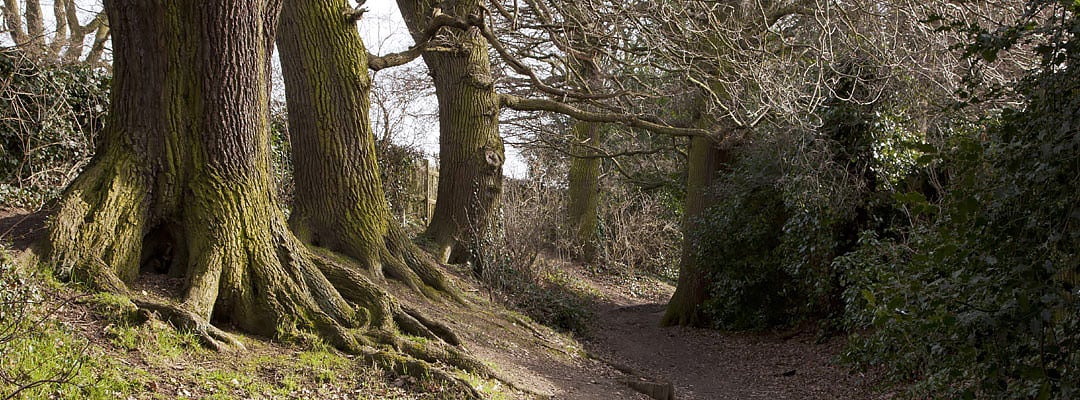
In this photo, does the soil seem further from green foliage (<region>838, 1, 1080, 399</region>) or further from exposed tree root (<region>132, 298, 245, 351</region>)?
green foliage (<region>838, 1, 1080, 399</region>)

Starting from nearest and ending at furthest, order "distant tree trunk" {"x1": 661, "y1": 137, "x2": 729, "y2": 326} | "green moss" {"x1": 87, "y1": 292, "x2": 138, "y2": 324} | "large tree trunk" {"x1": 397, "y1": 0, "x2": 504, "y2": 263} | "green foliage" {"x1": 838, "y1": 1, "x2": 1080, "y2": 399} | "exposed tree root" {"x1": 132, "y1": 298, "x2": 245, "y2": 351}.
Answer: "green foliage" {"x1": 838, "y1": 1, "x2": 1080, "y2": 399} < "green moss" {"x1": 87, "y1": 292, "x2": 138, "y2": 324} < "exposed tree root" {"x1": 132, "y1": 298, "x2": 245, "y2": 351} < "large tree trunk" {"x1": 397, "y1": 0, "x2": 504, "y2": 263} < "distant tree trunk" {"x1": 661, "y1": 137, "x2": 729, "y2": 326}

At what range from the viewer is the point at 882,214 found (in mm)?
10539

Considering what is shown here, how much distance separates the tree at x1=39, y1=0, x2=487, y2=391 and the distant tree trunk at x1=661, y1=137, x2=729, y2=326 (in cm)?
855

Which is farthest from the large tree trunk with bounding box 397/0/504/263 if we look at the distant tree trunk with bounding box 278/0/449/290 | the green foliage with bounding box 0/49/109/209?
the green foliage with bounding box 0/49/109/209

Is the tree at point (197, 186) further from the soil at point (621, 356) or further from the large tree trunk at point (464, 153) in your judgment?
the large tree trunk at point (464, 153)

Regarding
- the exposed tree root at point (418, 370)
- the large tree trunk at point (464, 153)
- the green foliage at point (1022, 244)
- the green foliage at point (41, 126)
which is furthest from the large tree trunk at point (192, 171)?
the large tree trunk at point (464, 153)

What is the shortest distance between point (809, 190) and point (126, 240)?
8143 mm

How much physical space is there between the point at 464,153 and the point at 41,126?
18.3 ft

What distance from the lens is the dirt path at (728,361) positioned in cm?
894

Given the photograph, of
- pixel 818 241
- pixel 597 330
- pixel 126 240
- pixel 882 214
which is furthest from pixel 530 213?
pixel 126 240

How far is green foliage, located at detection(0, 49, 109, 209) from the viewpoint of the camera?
367 inches

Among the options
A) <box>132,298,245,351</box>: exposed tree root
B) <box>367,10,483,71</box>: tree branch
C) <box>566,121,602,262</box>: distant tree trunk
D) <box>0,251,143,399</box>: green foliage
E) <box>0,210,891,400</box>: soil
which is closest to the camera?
<box>0,251,143,399</box>: green foliage

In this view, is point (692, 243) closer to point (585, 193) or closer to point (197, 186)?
point (585, 193)

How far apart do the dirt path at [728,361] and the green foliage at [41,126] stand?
281 inches
